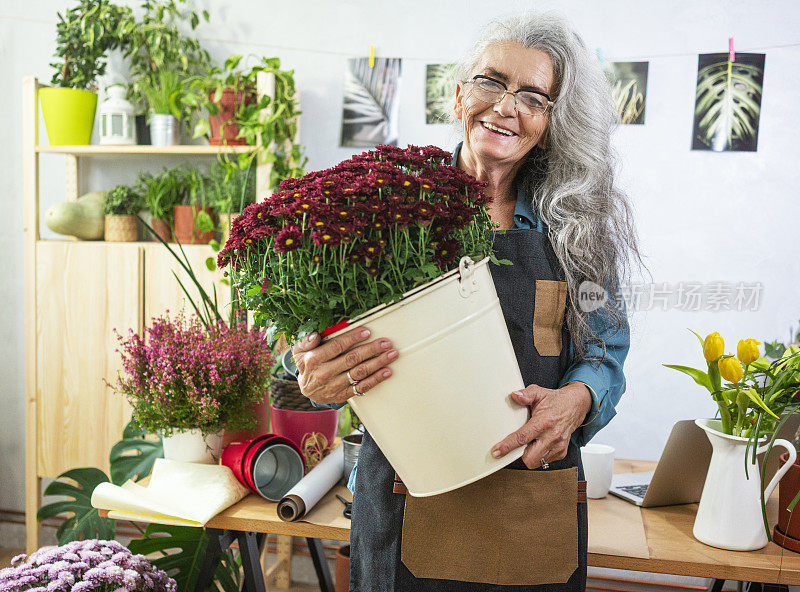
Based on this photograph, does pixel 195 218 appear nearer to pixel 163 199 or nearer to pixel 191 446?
pixel 163 199

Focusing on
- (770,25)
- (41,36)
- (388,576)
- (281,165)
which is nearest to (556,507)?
(388,576)

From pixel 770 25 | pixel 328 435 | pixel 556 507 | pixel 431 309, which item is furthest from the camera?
pixel 770 25

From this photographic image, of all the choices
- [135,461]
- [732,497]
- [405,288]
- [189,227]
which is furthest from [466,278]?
[189,227]

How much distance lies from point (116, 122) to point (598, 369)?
2160 millimetres

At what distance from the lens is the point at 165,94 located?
257 centimetres

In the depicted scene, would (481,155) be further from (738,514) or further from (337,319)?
(738,514)

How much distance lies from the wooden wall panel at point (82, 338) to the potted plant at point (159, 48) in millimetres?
527

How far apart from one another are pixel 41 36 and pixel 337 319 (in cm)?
267

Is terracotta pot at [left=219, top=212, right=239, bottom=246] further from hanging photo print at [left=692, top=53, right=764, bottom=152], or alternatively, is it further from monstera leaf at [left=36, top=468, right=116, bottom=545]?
Result: hanging photo print at [left=692, top=53, right=764, bottom=152]

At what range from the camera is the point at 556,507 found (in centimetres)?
114

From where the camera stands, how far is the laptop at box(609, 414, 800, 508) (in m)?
1.45

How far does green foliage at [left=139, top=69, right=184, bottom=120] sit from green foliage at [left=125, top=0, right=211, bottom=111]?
4cm

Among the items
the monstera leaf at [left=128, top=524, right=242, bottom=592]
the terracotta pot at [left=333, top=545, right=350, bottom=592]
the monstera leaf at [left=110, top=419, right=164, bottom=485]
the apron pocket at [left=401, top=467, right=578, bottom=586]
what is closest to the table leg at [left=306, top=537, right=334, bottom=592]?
the terracotta pot at [left=333, top=545, right=350, bottom=592]

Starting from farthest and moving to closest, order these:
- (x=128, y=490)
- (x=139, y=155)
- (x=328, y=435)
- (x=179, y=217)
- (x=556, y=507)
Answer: (x=139, y=155) → (x=179, y=217) → (x=328, y=435) → (x=128, y=490) → (x=556, y=507)
